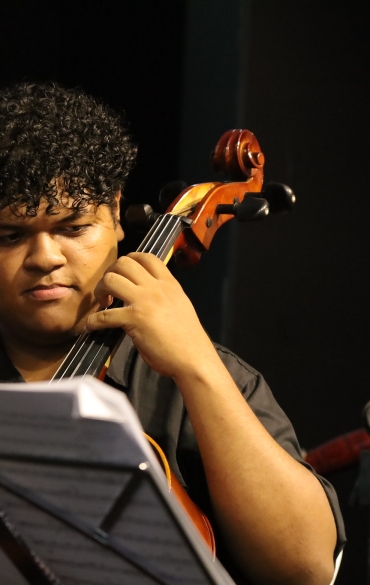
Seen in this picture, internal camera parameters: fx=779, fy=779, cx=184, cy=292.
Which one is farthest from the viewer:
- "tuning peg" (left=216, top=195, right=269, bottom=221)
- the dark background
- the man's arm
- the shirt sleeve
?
A: the dark background

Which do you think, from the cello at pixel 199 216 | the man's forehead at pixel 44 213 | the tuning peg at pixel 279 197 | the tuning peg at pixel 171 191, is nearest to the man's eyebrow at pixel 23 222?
the man's forehead at pixel 44 213

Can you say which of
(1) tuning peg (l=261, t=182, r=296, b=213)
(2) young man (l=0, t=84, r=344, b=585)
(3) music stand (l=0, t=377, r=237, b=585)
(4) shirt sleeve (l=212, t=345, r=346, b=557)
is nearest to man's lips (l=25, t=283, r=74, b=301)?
(2) young man (l=0, t=84, r=344, b=585)

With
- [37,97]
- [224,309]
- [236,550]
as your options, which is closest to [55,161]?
[37,97]

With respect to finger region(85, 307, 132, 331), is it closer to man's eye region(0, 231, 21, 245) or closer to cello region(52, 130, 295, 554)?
cello region(52, 130, 295, 554)

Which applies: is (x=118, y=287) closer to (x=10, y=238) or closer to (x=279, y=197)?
(x=10, y=238)

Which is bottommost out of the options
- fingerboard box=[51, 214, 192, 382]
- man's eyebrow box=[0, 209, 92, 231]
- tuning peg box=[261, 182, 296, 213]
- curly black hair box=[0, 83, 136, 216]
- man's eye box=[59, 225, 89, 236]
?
fingerboard box=[51, 214, 192, 382]

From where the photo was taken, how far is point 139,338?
104cm

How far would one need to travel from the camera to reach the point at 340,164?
81.9 inches

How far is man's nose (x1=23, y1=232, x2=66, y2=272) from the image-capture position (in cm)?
115

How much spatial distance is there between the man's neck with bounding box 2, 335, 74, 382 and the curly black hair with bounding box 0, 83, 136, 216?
0.74 feet

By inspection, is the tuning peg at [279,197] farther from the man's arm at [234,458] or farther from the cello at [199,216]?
the man's arm at [234,458]

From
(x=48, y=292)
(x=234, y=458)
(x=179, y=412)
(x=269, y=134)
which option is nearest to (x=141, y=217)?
(x=48, y=292)

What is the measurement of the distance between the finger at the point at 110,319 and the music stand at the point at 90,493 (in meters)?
0.38

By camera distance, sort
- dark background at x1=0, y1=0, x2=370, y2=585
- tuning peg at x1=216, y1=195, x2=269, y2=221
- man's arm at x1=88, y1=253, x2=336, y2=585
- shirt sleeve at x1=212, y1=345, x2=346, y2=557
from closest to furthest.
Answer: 1. man's arm at x1=88, y1=253, x2=336, y2=585
2. shirt sleeve at x1=212, y1=345, x2=346, y2=557
3. tuning peg at x1=216, y1=195, x2=269, y2=221
4. dark background at x1=0, y1=0, x2=370, y2=585
